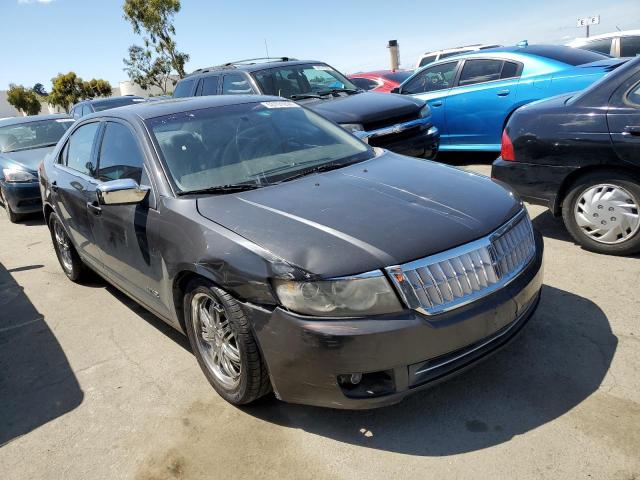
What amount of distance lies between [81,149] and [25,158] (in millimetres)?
4903

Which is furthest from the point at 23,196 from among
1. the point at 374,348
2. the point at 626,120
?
the point at 626,120

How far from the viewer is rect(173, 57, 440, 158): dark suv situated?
22.0 ft

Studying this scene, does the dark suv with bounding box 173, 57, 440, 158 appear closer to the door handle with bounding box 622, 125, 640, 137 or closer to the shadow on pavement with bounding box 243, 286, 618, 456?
the door handle with bounding box 622, 125, 640, 137

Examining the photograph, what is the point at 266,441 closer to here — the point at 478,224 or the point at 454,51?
the point at 478,224

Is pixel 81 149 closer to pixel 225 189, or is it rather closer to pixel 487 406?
pixel 225 189

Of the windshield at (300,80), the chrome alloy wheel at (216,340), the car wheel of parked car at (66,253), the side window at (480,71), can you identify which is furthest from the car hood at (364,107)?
the chrome alloy wheel at (216,340)

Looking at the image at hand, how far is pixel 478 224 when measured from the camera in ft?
8.50

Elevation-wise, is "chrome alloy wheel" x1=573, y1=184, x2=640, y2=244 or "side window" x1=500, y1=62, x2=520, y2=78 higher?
"side window" x1=500, y1=62, x2=520, y2=78

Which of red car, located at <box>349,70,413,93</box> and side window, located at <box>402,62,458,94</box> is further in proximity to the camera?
red car, located at <box>349,70,413,93</box>

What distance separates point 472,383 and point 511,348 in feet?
1.36

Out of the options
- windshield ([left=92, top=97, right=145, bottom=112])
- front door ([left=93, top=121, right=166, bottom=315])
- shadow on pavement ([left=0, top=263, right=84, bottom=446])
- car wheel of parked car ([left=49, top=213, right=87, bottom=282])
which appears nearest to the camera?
shadow on pavement ([left=0, top=263, right=84, bottom=446])

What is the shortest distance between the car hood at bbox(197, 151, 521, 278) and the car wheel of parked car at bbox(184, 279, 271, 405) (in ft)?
1.22

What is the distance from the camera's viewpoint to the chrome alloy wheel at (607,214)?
4027 mm

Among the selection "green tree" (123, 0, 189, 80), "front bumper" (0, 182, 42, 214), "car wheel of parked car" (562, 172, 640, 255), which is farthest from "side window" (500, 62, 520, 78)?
"green tree" (123, 0, 189, 80)
